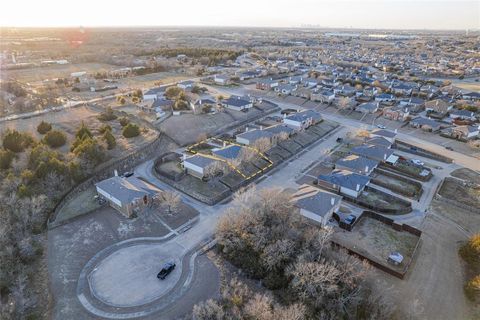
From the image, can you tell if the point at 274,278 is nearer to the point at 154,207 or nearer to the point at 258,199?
the point at 258,199

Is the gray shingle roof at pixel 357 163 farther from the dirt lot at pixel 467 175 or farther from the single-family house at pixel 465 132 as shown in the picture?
the single-family house at pixel 465 132

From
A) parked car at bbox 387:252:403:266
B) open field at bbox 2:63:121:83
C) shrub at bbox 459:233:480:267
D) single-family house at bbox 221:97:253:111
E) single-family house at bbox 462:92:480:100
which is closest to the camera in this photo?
parked car at bbox 387:252:403:266

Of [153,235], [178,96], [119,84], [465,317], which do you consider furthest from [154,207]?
[119,84]

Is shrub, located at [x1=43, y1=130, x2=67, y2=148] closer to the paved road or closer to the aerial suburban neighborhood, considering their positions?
the aerial suburban neighborhood

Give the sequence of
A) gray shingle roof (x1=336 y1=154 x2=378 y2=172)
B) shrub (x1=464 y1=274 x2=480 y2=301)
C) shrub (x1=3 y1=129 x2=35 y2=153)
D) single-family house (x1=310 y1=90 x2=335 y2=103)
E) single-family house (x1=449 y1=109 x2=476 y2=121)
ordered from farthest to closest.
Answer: single-family house (x1=310 y1=90 x2=335 y2=103) < single-family house (x1=449 y1=109 x2=476 y2=121) < shrub (x1=3 y1=129 x2=35 y2=153) < gray shingle roof (x1=336 y1=154 x2=378 y2=172) < shrub (x1=464 y1=274 x2=480 y2=301)

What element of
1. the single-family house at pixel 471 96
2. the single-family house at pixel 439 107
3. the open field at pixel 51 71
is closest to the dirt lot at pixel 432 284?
the single-family house at pixel 439 107

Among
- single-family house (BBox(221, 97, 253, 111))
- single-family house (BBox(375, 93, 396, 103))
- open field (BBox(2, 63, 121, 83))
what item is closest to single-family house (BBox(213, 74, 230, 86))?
single-family house (BBox(221, 97, 253, 111))
